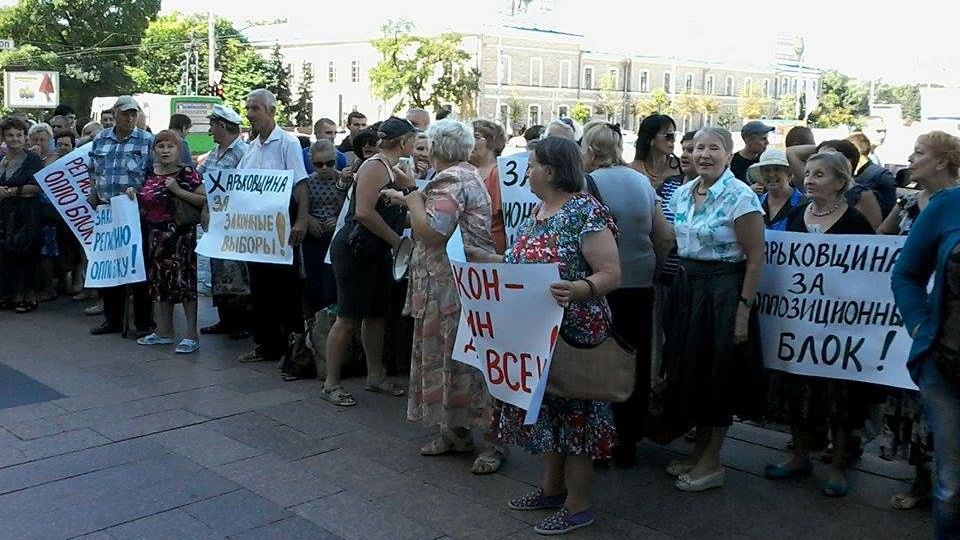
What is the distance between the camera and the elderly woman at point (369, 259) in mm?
6254

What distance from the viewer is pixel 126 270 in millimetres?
8359

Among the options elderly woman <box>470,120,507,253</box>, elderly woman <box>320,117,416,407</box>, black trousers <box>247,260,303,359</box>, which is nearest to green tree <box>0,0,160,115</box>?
black trousers <box>247,260,303,359</box>

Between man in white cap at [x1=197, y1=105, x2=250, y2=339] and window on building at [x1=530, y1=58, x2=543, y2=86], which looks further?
window on building at [x1=530, y1=58, x2=543, y2=86]

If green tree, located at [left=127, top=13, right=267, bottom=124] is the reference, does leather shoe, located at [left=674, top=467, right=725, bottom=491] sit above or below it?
below

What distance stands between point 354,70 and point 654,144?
289 ft

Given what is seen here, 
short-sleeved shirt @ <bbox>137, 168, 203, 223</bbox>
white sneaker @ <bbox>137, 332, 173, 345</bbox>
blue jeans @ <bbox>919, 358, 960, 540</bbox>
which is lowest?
white sneaker @ <bbox>137, 332, 173, 345</bbox>

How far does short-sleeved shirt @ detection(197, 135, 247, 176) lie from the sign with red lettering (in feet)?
13.2

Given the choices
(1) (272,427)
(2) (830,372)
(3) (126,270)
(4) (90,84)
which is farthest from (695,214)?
(4) (90,84)

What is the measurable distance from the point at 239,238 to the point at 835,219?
4602 millimetres

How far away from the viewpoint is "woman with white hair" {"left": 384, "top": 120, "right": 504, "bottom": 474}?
5289mm

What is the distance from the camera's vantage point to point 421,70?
264ft

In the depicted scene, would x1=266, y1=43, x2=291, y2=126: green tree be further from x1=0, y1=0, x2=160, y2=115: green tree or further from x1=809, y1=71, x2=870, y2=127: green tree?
x1=809, y1=71, x2=870, y2=127: green tree

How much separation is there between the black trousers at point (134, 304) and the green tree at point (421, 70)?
7214cm

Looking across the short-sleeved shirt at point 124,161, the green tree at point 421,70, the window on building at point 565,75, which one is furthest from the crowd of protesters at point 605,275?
the window on building at point 565,75
